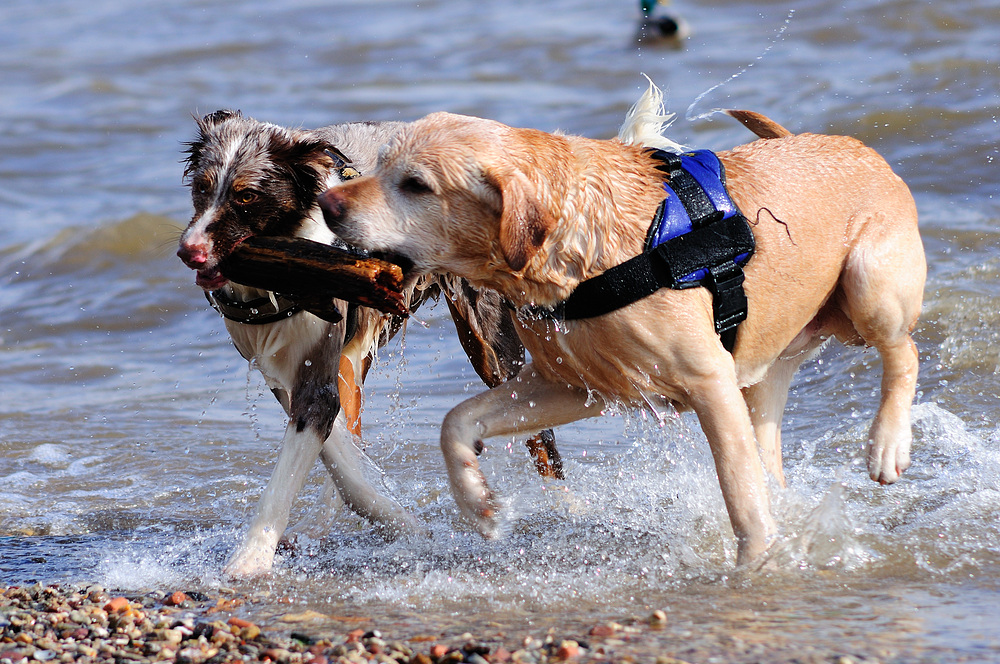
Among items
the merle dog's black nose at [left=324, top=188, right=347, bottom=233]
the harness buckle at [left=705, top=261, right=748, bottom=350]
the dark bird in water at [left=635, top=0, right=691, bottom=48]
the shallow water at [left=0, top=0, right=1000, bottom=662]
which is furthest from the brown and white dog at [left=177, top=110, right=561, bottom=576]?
the dark bird in water at [left=635, top=0, right=691, bottom=48]

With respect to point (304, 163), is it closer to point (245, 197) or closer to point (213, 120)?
point (245, 197)

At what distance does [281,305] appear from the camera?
4879 mm

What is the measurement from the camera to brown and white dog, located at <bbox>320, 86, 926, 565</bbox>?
393 cm

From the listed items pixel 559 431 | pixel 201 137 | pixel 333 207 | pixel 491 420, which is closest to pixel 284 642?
pixel 491 420

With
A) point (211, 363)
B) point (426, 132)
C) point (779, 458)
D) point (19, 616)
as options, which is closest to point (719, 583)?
point (779, 458)

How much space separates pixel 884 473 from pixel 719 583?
3.30ft

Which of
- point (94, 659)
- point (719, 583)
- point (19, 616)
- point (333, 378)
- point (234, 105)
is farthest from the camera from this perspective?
point (234, 105)

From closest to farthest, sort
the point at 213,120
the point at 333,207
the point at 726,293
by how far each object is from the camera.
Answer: the point at 333,207 → the point at 726,293 → the point at 213,120

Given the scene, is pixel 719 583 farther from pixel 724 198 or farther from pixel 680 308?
pixel 724 198

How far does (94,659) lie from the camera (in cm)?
365

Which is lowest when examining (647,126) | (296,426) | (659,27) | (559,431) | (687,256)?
(559,431)

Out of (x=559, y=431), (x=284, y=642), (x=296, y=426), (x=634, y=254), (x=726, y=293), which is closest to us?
(x=284, y=642)

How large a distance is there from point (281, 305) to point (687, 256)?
1.81 meters

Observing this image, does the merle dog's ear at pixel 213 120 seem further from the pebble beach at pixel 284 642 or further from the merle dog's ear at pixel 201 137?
the pebble beach at pixel 284 642
